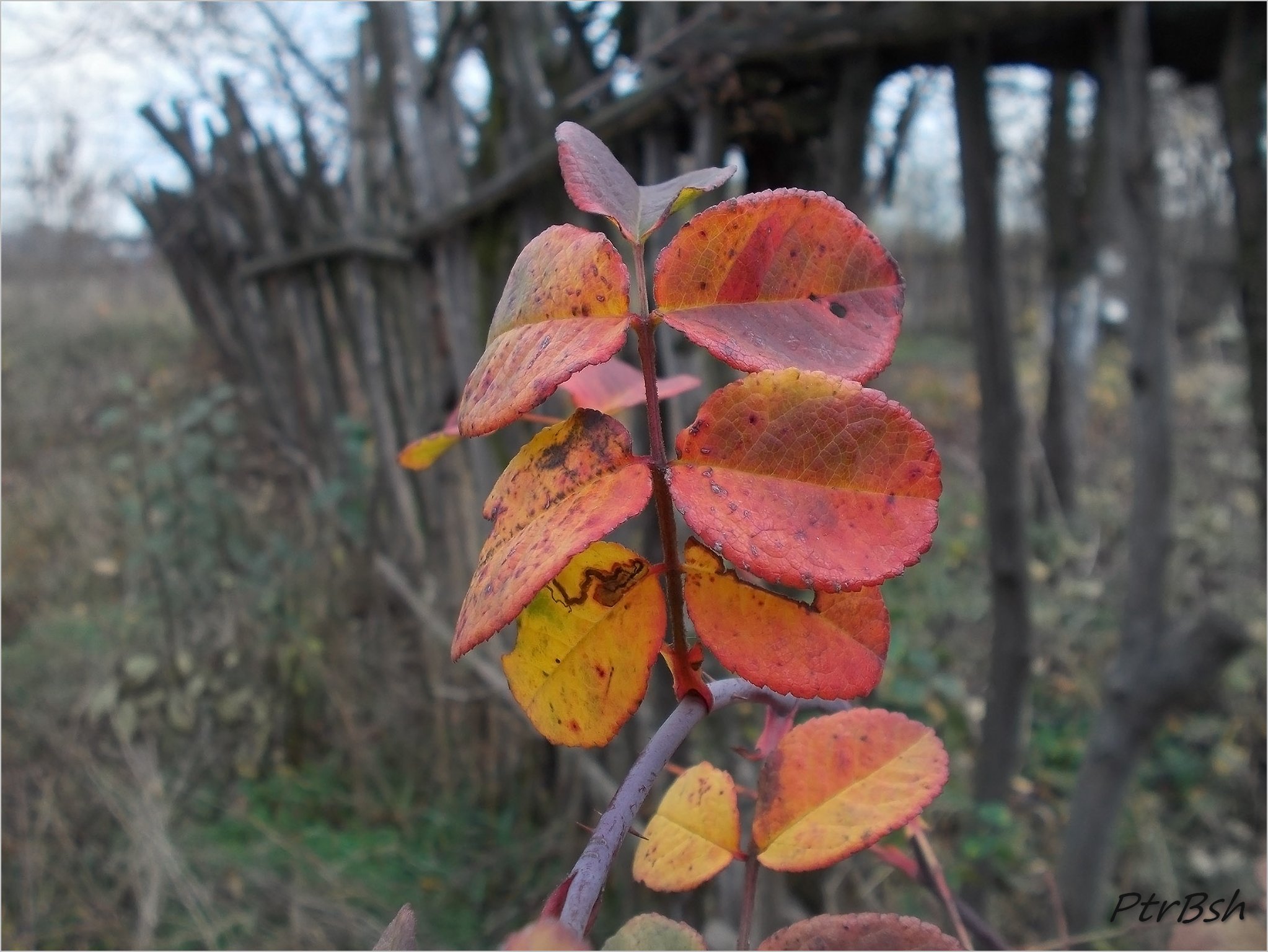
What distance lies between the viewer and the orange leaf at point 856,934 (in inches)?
12.8

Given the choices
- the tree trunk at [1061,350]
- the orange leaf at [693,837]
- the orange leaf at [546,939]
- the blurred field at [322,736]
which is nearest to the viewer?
the orange leaf at [546,939]

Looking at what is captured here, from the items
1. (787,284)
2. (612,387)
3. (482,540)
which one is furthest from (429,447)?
(482,540)

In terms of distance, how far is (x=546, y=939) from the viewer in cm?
22

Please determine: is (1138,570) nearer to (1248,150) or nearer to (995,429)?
(995,429)

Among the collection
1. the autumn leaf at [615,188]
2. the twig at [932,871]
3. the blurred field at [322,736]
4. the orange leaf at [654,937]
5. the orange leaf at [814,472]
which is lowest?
the blurred field at [322,736]

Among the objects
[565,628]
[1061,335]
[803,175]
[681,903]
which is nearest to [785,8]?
[803,175]

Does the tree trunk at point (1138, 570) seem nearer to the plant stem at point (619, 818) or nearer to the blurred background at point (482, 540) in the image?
the blurred background at point (482, 540)

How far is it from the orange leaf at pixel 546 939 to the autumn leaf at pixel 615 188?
239mm

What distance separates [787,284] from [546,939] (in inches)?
10.0

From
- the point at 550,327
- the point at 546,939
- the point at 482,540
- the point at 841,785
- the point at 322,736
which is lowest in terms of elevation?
the point at 322,736

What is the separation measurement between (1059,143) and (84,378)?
7.32 m

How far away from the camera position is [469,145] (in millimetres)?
3078

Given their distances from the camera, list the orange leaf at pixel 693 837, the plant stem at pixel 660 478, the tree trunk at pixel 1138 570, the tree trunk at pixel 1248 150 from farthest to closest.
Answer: the tree trunk at pixel 1138 570 < the tree trunk at pixel 1248 150 < the orange leaf at pixel 693 837 < the plant stem at pixel 660 478

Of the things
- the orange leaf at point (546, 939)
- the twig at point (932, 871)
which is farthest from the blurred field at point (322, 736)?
the orange leaf at point (546, 939)
